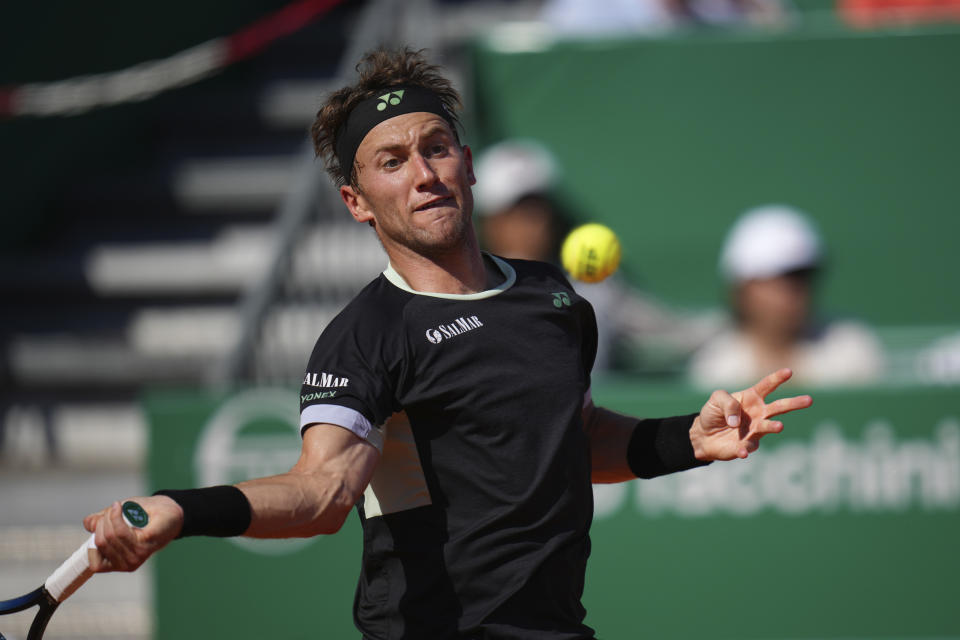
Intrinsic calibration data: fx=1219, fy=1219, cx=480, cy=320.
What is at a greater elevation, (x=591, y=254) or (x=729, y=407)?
(x=591, y=254)

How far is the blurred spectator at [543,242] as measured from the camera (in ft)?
22.5

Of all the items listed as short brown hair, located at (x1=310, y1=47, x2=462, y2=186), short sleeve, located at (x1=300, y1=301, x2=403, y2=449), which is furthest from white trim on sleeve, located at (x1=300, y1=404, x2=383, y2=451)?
short brown hair, located at (x1=310, y1=47, x2=462, y2=186)

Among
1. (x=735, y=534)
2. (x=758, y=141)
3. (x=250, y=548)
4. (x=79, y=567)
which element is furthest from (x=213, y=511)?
(x=758, y=141)

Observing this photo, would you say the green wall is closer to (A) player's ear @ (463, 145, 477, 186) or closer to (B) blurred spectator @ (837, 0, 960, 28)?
(B) blurred spectator @ (837, 0, 960, 28)

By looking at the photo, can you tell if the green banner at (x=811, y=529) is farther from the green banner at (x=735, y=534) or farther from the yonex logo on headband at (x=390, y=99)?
the yonex logo on headband at (x=390, y=99)

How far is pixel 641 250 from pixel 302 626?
3294mm

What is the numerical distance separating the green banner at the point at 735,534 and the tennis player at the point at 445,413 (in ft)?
8.61

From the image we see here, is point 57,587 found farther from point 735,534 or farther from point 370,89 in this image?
point 735,534

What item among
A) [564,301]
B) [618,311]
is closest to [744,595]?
[618,311]

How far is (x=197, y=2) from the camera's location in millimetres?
9484

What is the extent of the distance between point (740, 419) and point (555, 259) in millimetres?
4004

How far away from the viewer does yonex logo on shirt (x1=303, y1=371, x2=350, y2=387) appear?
2.78m

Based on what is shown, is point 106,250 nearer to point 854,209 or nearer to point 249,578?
point 249,578

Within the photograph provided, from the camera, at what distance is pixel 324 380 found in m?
2.80
